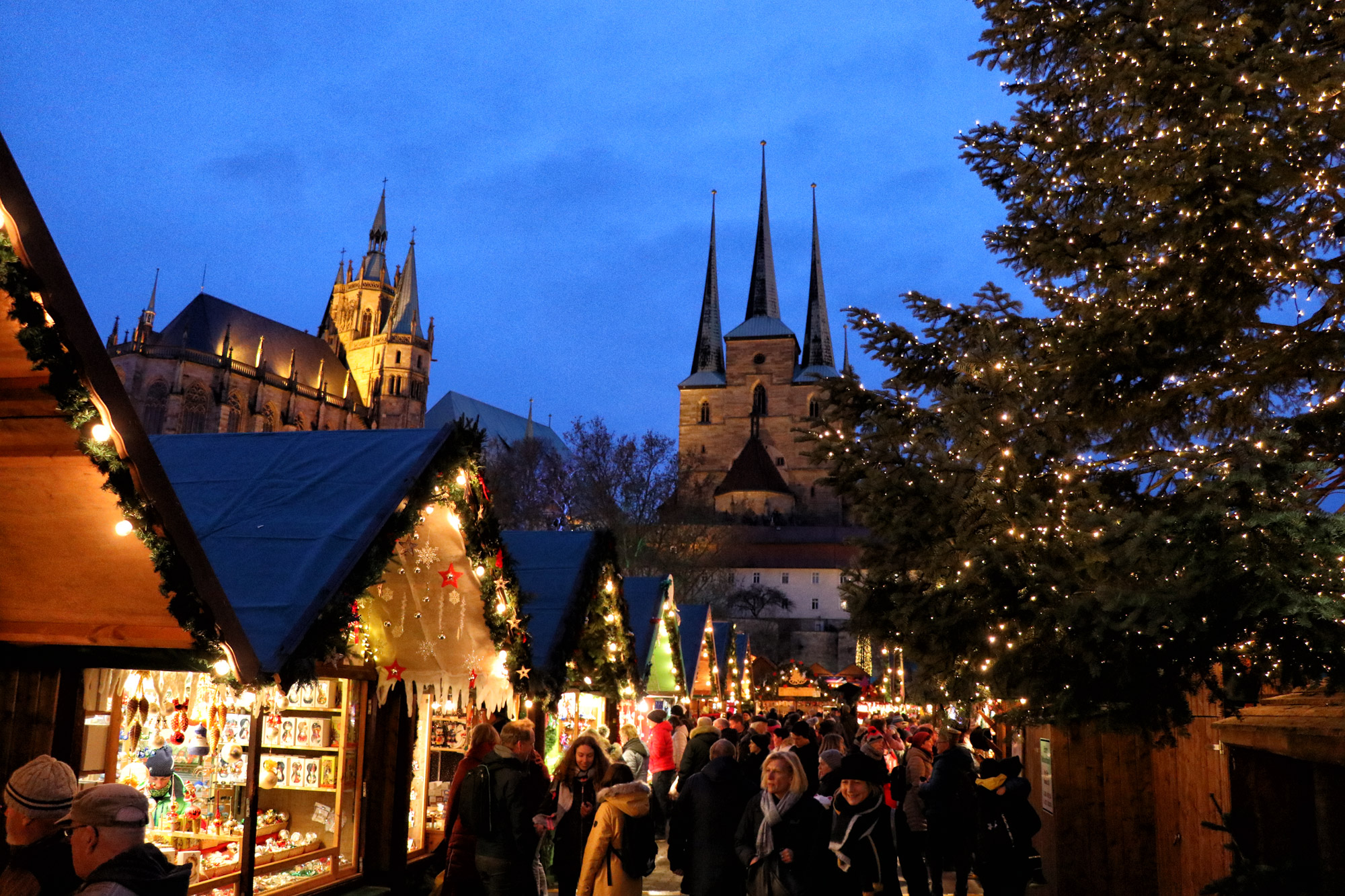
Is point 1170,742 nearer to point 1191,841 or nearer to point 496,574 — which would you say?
point 1191,841

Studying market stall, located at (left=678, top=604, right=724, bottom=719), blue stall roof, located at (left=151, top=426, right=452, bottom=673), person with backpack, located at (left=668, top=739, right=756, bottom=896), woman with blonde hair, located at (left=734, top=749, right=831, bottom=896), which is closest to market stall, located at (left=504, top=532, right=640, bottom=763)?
blue stall roof, located at (left=151, top=426, right=452, bottom=673)

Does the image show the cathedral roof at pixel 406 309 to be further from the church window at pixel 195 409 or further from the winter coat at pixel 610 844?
the winter coat at pixel 610 844

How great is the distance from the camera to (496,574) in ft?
29.5

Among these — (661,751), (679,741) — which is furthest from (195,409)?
(661,751)

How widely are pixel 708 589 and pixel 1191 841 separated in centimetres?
5016

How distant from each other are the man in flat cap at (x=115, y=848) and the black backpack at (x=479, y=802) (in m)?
3.47

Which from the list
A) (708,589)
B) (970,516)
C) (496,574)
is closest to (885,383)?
(970,516)

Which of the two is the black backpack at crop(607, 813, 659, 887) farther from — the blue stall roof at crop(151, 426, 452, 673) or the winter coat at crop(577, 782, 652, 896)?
the blue stall roof at crop(151, 426, 452, 673)

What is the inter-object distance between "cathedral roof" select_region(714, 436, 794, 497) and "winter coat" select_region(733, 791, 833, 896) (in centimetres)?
7879

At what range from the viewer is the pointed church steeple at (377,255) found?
302 ft

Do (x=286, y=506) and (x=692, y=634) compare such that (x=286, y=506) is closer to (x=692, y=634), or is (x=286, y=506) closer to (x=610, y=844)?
(x=610, y=844)

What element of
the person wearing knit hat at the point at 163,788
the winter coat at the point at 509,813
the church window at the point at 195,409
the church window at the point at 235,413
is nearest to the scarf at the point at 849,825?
the winter coat at the point at 509,813

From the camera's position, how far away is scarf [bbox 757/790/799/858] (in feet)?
17.3

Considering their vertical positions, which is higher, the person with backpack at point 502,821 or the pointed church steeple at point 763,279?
the pointed church steeple at point 763,279
